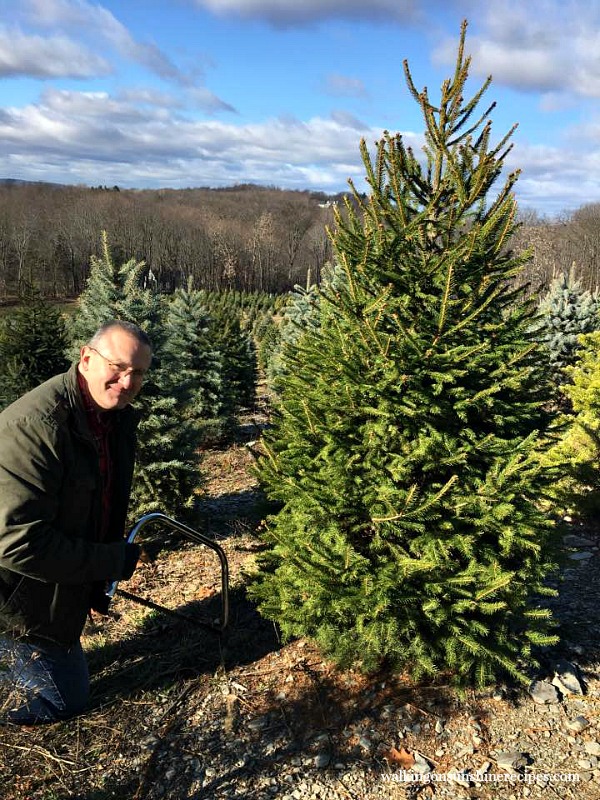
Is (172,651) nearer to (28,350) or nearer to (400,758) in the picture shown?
(400,758)

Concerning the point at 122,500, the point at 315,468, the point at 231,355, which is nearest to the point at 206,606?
the point at 122,500

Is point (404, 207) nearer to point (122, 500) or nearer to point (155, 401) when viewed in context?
point (122, 500)

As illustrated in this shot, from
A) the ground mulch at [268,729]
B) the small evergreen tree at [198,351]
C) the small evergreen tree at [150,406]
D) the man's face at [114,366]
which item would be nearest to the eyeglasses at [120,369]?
the man's face at [114,366]

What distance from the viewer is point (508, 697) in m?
3.66

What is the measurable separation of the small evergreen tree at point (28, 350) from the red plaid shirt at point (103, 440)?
199 inches

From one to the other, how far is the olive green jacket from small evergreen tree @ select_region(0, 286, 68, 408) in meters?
5.34

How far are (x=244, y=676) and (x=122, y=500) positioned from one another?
1600 mm

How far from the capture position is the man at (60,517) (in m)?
2.98

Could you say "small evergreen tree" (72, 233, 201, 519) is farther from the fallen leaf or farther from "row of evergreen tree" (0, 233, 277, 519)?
the fallen leaf

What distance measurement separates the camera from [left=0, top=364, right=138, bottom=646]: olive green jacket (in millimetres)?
2982

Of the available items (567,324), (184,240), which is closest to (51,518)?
(567,324)

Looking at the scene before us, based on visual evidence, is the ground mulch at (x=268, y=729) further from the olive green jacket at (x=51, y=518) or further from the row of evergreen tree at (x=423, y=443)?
the olive green jacket at (x=51, y=518)

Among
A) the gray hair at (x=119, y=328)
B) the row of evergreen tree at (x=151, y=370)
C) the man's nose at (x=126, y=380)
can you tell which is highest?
the gray hair at (x=119, y=328)

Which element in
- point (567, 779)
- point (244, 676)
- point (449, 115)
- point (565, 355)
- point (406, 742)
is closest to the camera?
point (567, 779)
